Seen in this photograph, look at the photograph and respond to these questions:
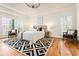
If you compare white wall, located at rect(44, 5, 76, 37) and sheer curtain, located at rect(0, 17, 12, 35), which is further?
white wall, located at rect(44, 5, 76, 37)

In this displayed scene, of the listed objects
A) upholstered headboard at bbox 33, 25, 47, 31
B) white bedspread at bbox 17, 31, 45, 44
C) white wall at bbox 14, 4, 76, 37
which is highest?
white wall at bbox 14, 4, 76, 37

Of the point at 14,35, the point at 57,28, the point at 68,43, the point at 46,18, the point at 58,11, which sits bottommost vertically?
the point at 68,43

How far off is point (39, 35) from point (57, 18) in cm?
95

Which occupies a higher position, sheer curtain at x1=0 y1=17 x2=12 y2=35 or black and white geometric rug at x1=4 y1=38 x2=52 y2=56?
sheer curtain at x1=0 y1=17 x2=12 y2=35

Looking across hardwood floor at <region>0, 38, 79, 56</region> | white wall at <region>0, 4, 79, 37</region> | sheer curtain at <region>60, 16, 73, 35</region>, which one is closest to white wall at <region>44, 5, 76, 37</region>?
white wall at <region>0, 4, 79, 37</region>

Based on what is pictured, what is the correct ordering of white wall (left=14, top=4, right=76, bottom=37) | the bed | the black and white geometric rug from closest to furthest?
the black and white geometric rug < white wall (left=14, top=4, right=76, bottom=37) < the bed

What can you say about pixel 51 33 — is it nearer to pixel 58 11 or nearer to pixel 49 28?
pixel 49 28

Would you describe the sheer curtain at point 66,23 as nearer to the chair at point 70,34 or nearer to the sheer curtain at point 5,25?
the chair at point 70,34

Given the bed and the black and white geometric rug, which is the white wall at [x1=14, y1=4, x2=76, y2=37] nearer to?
the bed

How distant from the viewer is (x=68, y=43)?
2.88 meters

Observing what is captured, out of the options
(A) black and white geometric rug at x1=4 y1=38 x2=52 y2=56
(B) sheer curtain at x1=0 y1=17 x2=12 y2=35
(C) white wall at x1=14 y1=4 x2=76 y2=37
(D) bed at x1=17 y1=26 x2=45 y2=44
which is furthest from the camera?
(D) bed at x1=17 y1=26 x2=45 y2=44

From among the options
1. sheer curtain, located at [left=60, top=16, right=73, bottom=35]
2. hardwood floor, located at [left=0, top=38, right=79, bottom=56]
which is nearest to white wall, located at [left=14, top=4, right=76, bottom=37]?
sheer curtain, located at [left=60, top=16, right=73, bottom=35]

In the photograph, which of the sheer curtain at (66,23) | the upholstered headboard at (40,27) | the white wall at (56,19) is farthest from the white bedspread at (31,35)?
the sheer curtain at (66,23)

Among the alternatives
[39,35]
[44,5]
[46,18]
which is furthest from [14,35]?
[44,5]
